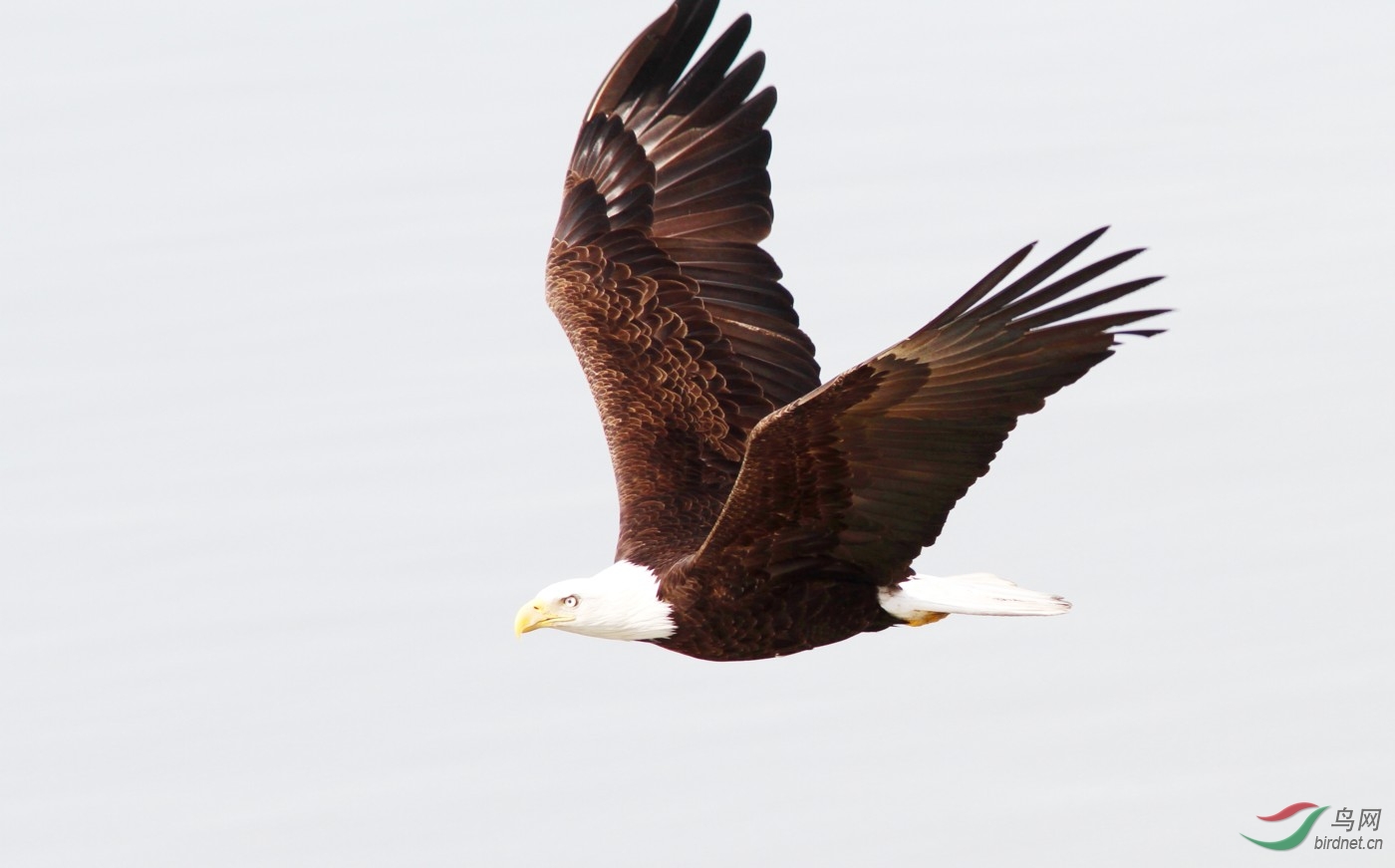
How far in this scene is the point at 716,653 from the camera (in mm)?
9742

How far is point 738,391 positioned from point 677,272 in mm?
675

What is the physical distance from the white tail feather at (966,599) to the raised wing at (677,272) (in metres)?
1.20

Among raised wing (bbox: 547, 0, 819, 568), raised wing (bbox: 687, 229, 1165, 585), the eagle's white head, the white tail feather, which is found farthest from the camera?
raised wing (bbox: 547, 0, 819, 568)

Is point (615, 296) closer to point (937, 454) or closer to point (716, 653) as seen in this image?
point (716, 653)

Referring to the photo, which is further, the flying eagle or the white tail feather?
the white tail feather

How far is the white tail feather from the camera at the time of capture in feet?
30.7

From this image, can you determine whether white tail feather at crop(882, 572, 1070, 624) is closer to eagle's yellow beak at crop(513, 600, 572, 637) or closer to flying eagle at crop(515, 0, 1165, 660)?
flying eagle at crop(515, 0, 1165, 660)

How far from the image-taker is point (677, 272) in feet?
36.6

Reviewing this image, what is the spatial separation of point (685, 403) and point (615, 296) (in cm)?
69

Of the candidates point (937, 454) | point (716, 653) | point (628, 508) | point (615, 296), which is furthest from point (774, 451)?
point (615, 296)

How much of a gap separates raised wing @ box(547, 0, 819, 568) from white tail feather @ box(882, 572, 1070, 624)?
1.20 meters

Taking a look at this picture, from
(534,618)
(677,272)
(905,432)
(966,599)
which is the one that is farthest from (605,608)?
(677,272)

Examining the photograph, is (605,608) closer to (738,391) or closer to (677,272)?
(738,391)

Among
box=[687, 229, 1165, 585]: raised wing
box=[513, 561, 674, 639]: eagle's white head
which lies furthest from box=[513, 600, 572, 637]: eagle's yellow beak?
box=[687, 229, 1165, 585]: raised wing
